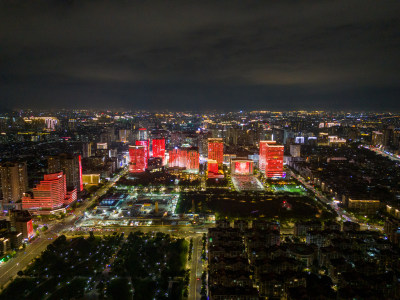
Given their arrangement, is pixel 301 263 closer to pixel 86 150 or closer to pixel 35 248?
pixel 35 248

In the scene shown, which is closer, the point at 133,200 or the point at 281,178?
the point at 133,200

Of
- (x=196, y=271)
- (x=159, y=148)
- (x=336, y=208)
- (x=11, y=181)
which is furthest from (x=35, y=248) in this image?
(x=159, y=148)

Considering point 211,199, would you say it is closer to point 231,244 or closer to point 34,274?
point 231,244

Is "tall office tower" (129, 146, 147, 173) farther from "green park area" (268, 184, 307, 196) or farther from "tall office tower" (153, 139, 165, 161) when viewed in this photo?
"green park area" (268, 184, 307, 196)

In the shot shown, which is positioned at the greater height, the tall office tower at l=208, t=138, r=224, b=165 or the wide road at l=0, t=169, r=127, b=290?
the tall office tower at l=208, t=138, r=224, b=165

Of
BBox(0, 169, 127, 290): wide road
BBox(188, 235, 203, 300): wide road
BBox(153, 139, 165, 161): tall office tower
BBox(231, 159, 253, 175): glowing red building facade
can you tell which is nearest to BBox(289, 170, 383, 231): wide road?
BBox(231, 159, 253, 175): glowing red building facade

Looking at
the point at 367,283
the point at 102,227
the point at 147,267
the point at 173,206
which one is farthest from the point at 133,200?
the point at 367,283
